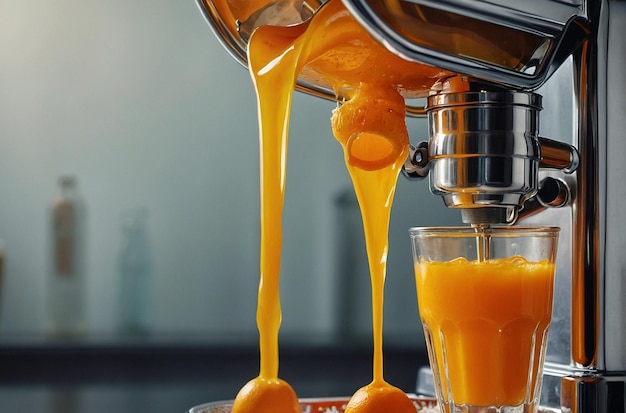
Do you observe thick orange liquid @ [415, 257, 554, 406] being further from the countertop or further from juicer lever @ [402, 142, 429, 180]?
the countertop

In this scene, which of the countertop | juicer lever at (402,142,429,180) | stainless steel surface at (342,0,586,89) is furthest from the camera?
the countertop

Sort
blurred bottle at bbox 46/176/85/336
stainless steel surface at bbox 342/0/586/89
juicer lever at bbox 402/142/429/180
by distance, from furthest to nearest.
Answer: blurred bottle at bbox 46/176/85/336, juicer lever at bbox 402/142/429/180, stainless steel surface at bbox 342/0/586/89

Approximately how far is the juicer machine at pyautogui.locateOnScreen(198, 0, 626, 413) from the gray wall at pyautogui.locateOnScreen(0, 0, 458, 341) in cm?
142

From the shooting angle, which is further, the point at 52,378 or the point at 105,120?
the point at 105,120

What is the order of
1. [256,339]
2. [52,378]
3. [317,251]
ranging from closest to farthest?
[52,378], [256,339], [317,251]

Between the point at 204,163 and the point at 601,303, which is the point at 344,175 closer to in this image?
the point at 204,163

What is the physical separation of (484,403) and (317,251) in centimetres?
148

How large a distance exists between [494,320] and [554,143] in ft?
0.44

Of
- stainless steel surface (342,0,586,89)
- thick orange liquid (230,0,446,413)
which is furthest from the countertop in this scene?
stainless steel surface (342,0,586,89)

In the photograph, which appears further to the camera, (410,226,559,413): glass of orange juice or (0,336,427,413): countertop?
(0,336,427,413): countertop

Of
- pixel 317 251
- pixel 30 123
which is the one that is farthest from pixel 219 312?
pixel 30 123

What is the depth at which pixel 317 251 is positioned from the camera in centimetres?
210

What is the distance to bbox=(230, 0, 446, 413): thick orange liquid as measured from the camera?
59cm

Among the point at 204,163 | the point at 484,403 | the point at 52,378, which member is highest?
the point at 204,163
